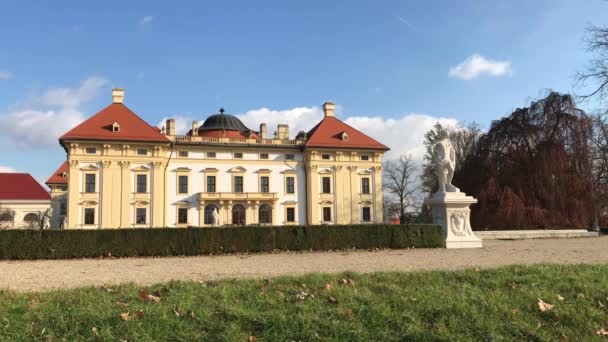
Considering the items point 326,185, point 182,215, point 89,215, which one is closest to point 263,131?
point 326,185

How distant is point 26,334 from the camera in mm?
4188

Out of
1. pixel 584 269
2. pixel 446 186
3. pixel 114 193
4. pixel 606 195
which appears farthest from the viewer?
pixel 114 193

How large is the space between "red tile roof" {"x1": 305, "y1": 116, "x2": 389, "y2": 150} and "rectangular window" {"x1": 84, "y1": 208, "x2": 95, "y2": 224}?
18547 mm

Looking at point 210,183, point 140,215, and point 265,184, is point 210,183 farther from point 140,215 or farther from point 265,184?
point 140,215

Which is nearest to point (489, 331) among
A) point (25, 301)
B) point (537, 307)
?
point (537, 307)

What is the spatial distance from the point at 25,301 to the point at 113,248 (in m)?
10.4

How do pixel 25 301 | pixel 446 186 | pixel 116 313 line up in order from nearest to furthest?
1. pixel 116 313
2. pixel 25 301
3. pixel 446 186

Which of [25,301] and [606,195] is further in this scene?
[606,195]

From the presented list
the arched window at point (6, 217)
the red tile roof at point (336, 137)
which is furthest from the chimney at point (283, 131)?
the arched window at point (6, 217)

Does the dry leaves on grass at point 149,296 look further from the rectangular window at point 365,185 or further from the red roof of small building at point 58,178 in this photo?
the red roof of small building at point 58,178

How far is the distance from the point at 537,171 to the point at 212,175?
24970mm

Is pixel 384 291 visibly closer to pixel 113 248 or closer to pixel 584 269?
pixel 584 269

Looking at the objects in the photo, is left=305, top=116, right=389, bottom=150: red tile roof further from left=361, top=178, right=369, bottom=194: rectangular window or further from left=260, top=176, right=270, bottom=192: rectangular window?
left=260, top=176, right=270, bottom=192: rectangular window

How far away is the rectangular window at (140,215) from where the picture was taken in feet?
118
